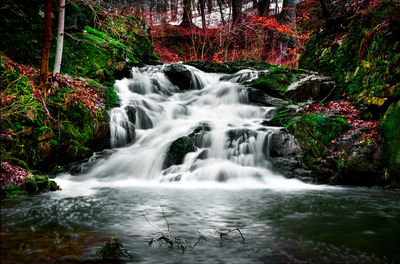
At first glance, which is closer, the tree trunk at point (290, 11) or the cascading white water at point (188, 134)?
the cascading white water at point (188, 134)

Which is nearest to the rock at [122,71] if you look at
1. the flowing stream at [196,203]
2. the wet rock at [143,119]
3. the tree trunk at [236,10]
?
the flowing stream at [196,203]

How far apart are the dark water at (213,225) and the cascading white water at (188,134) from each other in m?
1.25

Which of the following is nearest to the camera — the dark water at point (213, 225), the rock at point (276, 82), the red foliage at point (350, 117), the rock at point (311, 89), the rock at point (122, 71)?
the dark water at point (213, 225)

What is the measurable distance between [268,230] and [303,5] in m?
23.0

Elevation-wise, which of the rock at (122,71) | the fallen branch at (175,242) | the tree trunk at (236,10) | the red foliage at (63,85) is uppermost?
the tree trunk at (236,10)

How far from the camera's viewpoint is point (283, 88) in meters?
10.6

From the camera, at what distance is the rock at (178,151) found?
24.8ft

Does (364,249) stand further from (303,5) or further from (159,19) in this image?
(303,5)

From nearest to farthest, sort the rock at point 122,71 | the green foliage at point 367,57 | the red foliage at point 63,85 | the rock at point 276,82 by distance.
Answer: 1. the red foliage at point 63,85
2. the green foliage at point 367,57
3. the rock at point 276,82
4. the rock at point 122,71

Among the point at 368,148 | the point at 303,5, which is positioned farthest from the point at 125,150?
the point at 303,5

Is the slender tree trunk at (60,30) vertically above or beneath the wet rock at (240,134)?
above

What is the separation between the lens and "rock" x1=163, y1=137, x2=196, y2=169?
24.8 feet

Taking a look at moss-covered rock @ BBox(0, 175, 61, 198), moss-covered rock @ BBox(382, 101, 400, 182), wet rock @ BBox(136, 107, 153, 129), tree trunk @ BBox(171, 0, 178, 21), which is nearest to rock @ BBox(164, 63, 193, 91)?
wet rock @ BBox(136, 107, 153, 129)

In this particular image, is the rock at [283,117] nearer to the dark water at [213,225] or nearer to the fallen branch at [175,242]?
the dark water at [213,225]
